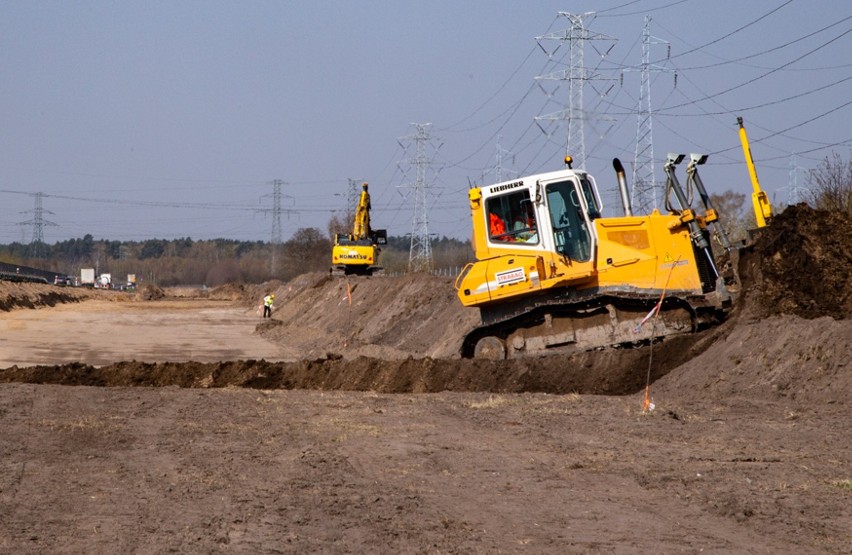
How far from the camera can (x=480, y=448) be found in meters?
10.9

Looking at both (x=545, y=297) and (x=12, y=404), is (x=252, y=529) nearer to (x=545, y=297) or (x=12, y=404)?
(x=12, y=404)

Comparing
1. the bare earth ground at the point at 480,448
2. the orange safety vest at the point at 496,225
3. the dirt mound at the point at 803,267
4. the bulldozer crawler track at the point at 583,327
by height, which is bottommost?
the bare earth ground at the point at 480,448

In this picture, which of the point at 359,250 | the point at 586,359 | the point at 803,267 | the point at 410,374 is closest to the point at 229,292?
the point at 359,250

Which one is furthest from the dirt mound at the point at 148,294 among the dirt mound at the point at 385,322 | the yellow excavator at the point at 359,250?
the dirt mound at the point at 385,322

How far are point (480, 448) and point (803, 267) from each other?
26.3 ft

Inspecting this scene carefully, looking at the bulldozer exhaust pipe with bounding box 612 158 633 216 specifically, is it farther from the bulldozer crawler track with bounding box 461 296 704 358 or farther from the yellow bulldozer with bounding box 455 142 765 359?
the bulldozer crawler track with bounding box 461 296 704 358

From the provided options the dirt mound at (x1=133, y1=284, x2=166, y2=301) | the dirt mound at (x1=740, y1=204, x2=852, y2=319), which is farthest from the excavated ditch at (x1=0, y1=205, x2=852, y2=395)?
the dirt mound at (x1=133, y1=284, x2=166, y2=301)

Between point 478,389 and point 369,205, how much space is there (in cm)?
3643

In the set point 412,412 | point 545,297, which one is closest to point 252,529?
point 412,412

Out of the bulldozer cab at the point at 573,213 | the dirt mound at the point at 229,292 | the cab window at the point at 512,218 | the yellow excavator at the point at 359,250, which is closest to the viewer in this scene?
the bulldozer cab at the point at 573,213

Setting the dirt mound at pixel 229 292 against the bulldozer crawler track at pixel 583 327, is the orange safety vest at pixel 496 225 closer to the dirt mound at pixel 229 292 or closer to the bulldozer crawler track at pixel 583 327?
the bulldozer crawler track at pixel 583 327

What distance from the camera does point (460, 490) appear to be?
871 centimetres

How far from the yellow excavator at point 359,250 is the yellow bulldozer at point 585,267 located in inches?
1332

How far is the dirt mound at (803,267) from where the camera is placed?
628 inches
